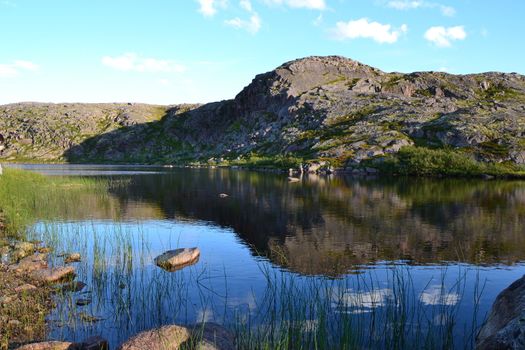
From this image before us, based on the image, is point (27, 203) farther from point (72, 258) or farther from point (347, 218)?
point (347, 218)

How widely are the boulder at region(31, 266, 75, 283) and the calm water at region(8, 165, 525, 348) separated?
2.53ft

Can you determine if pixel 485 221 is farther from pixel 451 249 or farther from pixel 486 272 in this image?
pixel 486 272

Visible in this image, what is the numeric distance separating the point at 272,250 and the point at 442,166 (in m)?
80.0

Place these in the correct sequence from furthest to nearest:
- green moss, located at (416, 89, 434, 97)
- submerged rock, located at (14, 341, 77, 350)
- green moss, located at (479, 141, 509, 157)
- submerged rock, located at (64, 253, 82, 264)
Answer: green moss, located at (416, 89, 434, 97) < green moss, located at (479, 141, 509, 157) < submerged rock, located at (64, 253, 82, 264) < submerged rock, located at (14, 341, 77, 350)

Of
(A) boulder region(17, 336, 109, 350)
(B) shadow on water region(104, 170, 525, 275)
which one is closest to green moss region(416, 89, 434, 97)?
(B) shadow on water region(104, 170, 525, 275)

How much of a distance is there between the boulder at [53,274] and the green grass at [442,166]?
9147 centimetres

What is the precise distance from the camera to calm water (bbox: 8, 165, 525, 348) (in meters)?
18.5

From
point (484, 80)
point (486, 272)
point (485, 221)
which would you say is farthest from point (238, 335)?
point (484, 80)

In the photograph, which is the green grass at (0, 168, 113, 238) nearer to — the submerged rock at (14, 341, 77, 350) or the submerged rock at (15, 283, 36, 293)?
the submerged rock at (15, 283, 36, 293)

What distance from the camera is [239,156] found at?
169m

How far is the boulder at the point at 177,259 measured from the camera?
25.0 meters

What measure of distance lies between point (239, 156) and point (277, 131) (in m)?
20.9

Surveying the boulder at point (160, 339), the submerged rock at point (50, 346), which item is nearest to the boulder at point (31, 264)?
the submerged rock at point (50, 346)

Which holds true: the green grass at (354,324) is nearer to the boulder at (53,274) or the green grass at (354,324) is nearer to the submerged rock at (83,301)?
the submerged rock at (83,301)
